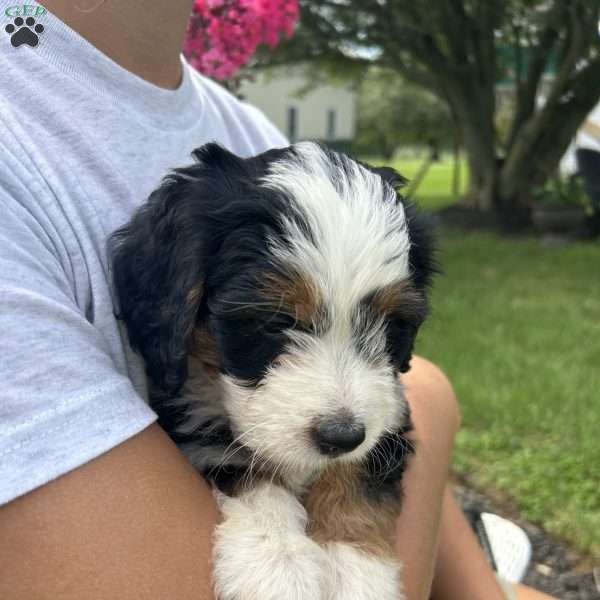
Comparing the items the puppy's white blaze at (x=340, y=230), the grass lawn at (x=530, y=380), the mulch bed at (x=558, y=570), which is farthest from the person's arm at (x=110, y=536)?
the mulch bed at (x=558, y=570)

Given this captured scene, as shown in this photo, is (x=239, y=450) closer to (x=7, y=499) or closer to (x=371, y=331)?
(x=371, y=331)

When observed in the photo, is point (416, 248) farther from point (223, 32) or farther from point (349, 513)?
point (223, 32)

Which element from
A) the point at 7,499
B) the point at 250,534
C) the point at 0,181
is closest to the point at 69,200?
the point at 0,181

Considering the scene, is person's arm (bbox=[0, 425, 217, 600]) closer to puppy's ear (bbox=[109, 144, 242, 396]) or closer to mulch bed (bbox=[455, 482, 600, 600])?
puppy's ear (bbox=[109, 144, 242, 396])

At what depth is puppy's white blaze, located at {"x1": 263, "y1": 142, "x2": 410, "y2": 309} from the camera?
1.66 metres

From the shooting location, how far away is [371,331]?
1749 mm

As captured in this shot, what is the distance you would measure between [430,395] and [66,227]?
4.19ft

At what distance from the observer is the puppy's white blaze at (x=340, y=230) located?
166 centimetres

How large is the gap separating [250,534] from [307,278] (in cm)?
52

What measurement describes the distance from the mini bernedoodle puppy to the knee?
0.49m

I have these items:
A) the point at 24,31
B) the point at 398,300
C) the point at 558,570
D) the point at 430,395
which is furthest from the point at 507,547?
the point at 24,31

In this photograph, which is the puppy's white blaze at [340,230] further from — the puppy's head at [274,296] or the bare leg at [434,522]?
the bare leg at [434,522]

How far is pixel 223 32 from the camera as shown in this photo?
14.4 feet

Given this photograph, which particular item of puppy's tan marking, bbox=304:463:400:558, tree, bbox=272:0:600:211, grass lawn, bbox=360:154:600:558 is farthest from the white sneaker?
tree, bbox=272:0:600:211
